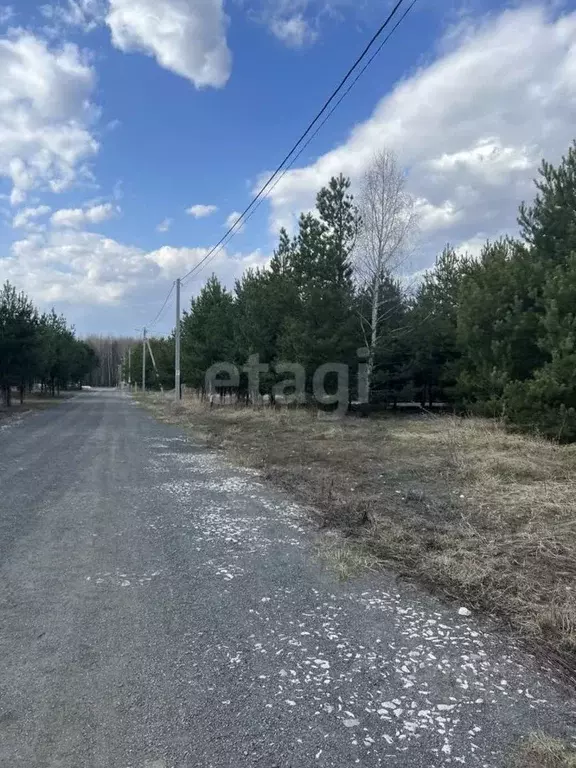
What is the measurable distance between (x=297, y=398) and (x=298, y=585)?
54.1ft

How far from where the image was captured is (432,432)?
1413cm

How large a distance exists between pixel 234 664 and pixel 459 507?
4.35m

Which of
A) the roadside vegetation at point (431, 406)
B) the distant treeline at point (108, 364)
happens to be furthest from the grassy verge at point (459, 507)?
the distant treeline at point (108, 364)

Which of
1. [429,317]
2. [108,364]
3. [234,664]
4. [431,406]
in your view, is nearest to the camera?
[234,664]

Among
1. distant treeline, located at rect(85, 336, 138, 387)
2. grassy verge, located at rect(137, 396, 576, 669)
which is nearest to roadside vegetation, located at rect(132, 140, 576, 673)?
grassy verge, located at rect(137, 396, 576, 669)

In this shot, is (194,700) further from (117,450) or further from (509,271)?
(509,271)

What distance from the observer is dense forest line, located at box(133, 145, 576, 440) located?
11.5 metres

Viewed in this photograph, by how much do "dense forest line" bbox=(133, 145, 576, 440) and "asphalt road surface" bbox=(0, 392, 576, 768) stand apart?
8643mm

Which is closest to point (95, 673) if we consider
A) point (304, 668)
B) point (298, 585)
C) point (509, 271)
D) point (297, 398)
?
point (304, 668)

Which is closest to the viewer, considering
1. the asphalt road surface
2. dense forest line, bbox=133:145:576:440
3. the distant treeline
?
the asphalt road surface

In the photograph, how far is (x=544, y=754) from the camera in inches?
85.8

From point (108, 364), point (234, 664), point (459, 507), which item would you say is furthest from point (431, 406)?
point (108, 364)

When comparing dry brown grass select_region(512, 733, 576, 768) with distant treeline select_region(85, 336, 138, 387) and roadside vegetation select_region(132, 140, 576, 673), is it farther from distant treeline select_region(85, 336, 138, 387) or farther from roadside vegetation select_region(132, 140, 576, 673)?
distant treeline select_region(85, 336, 138, 387)

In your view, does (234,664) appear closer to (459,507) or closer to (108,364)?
(459,507)
